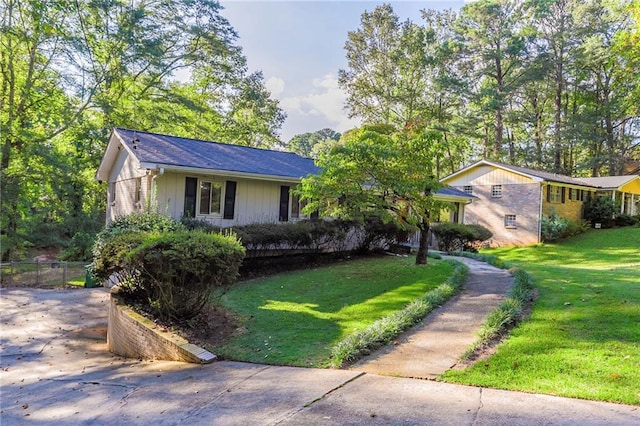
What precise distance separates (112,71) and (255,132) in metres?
10.8

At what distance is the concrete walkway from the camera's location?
5125 millimetres

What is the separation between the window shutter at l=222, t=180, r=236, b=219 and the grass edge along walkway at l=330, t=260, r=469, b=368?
752cm

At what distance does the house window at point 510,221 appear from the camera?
1023 inches

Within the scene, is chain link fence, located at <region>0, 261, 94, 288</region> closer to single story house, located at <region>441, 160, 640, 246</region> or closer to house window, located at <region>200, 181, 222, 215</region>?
house window, located at <region>200, 181, 222, 215</region>

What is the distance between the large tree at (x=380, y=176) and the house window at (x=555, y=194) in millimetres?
17792

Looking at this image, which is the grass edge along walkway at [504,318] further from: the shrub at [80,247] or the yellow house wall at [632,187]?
the yellow house wall at [632,187]

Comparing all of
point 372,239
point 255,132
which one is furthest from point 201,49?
point 372,239

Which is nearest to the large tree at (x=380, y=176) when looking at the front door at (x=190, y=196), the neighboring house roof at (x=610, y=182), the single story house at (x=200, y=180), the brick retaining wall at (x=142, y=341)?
the single story house at (x=200, y=180)

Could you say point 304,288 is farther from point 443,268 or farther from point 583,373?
point 583,373

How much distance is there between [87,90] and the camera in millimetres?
22938

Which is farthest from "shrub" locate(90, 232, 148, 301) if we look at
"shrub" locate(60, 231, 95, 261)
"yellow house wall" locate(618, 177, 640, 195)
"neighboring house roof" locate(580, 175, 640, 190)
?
"yellow house wall" locate(618, 177, 640, 195)

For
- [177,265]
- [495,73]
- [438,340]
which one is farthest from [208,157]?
[495,73]

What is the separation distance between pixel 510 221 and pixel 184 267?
23.8 m

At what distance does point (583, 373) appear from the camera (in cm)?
458
